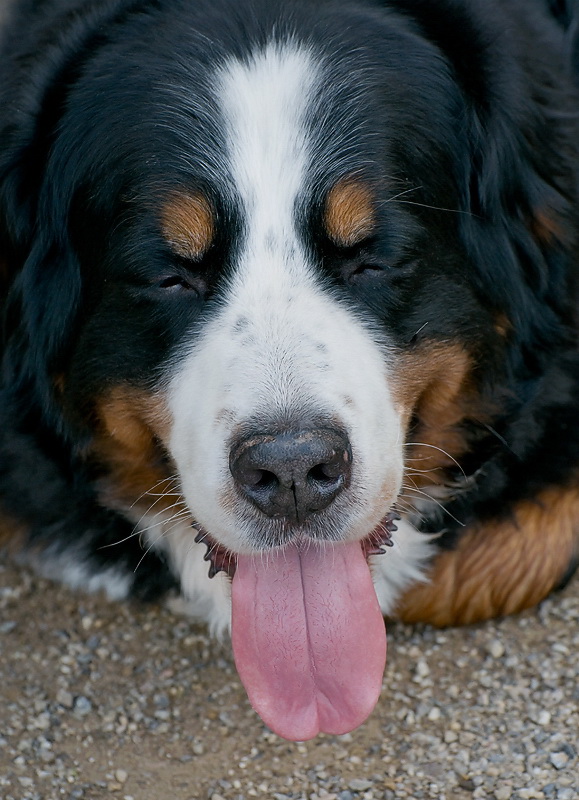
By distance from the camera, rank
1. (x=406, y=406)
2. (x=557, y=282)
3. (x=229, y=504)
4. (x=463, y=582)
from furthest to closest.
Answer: (x=463, y=582) < (x=557, y=282) < (x=406, y=406) < (x=229, y=504)

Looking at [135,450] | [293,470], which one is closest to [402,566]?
[135,450]

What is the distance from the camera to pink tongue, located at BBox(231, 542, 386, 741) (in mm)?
2742

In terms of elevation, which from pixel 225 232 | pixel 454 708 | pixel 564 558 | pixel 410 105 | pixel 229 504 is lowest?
pixel 454 708

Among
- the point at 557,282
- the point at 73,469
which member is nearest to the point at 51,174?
the point at 73,469

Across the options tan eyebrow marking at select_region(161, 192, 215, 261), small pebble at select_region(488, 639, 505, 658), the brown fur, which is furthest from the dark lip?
tan eyebrow marking at select_region(161, 192, 215, 261)

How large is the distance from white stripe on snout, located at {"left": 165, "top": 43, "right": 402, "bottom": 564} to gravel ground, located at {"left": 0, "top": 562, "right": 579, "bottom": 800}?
0.67 metres

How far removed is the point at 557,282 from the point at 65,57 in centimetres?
137

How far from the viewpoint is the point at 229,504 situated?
2580 mm

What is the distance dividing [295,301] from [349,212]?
233mm

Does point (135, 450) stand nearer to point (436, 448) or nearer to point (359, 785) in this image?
point (436, 448)

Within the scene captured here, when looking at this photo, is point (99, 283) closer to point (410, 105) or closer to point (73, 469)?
point (73, 469)

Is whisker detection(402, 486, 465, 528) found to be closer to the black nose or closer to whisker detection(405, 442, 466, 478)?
whisker detection(405, 442, 466, 478)

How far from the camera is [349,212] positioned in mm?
2623

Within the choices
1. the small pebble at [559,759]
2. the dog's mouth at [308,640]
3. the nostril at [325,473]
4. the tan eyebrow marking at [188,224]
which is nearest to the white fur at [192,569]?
the dog's mouth at [308,640]
